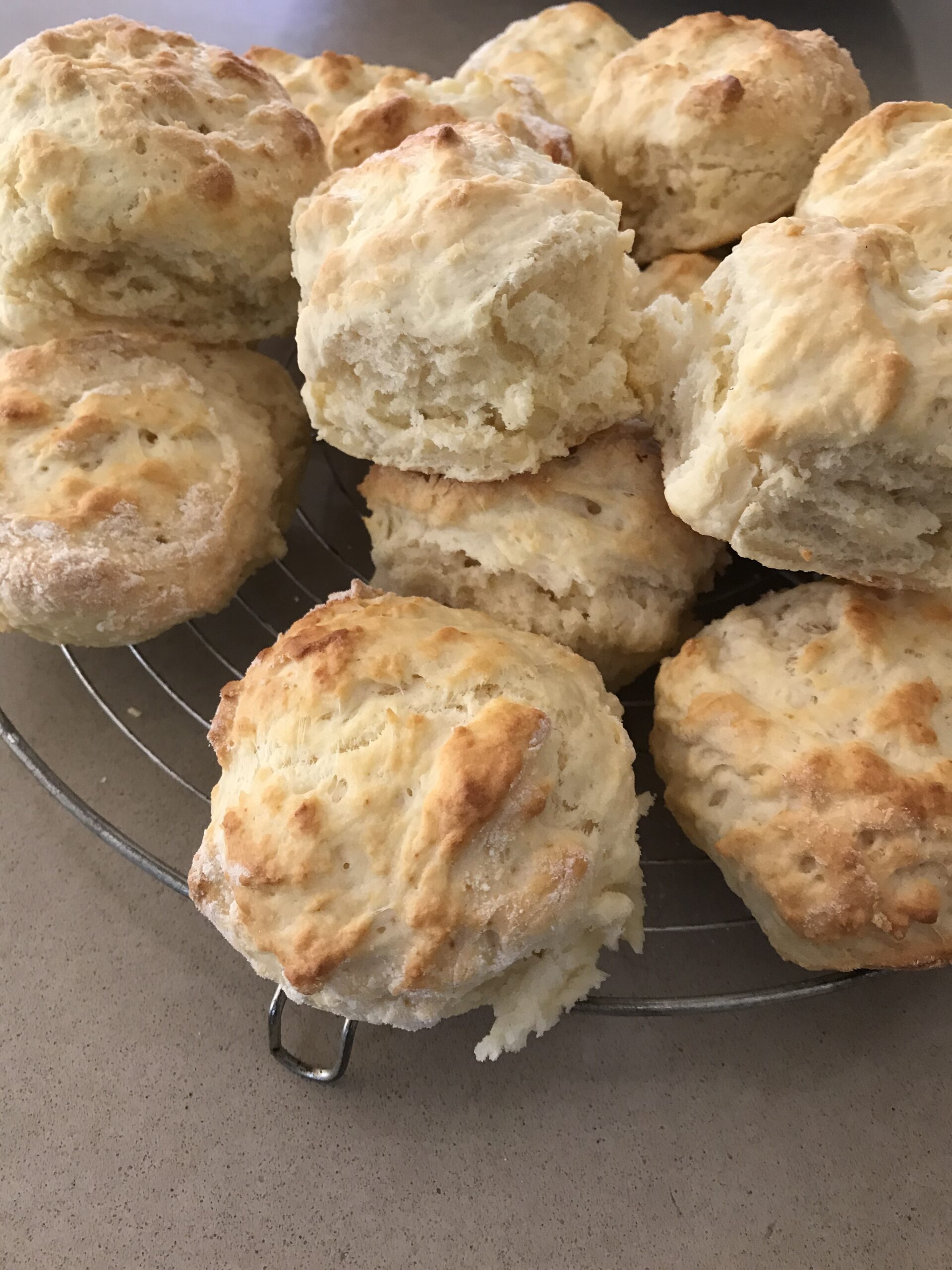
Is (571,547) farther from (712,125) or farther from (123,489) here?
(712,125)

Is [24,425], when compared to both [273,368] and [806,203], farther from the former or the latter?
[806,203]

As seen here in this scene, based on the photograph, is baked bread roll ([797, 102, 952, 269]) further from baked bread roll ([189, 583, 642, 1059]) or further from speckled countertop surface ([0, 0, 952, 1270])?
speckled countertop surface ([0, 0, 952, 1270])

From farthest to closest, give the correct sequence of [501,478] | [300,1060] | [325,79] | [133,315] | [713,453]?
[325,79] → [133,315] → [300,1060] → [501,478] → [713,453]

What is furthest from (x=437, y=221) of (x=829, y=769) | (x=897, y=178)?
(x=829, y=769)

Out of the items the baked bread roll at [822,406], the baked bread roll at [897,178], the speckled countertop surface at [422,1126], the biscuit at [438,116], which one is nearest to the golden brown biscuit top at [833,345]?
the baked bread roll at [822,406]

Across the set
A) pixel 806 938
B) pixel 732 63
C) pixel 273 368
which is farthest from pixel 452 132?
pixel 806 938

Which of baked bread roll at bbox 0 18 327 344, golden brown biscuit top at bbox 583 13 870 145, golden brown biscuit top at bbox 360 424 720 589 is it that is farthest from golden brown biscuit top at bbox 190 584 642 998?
golden brown biscuit top at bbox 583 13 870 145

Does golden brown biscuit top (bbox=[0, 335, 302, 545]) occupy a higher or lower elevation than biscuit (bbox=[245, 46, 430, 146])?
lower
